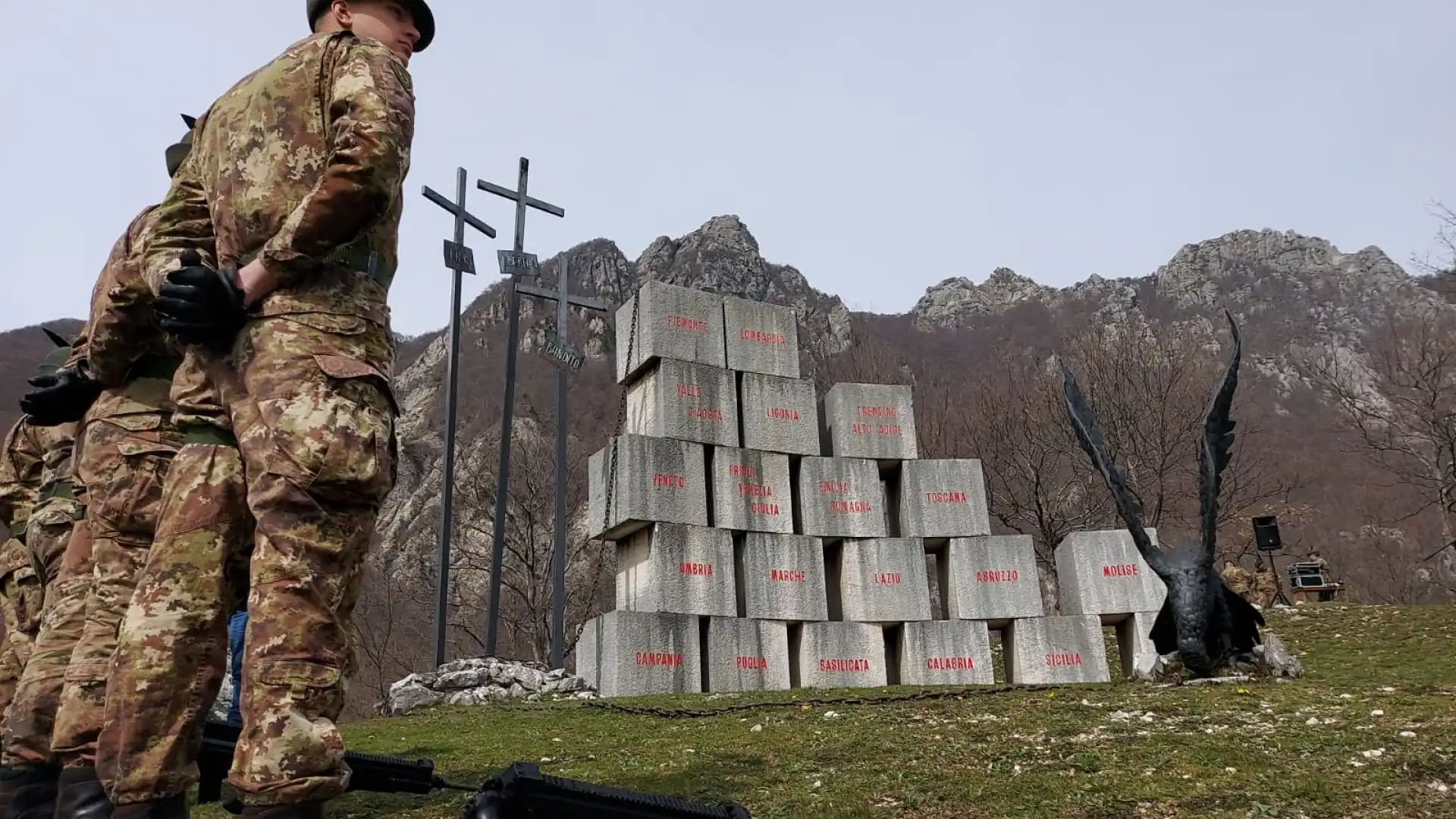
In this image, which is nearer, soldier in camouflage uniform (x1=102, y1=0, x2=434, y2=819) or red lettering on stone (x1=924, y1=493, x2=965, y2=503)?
soldier in camouflage uniform (x1=102, y1=0, x2=434, y2=819)

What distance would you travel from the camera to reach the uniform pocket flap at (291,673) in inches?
95.8

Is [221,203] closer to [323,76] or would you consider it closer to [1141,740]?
[323,76]

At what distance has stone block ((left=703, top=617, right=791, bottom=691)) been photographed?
436 inches

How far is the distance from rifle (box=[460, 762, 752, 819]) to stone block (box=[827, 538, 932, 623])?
9642 mm

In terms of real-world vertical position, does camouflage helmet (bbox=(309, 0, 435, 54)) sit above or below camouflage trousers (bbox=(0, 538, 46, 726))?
above

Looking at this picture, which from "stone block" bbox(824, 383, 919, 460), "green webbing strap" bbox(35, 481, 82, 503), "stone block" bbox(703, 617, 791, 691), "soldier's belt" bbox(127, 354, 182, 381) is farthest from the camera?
"stone block" bbox(824, 383, 919, 460)

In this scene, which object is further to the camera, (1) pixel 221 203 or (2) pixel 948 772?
(2) pixel 948 772

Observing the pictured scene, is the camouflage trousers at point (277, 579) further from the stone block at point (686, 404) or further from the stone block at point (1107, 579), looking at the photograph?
the stone block at point (1107, 579)

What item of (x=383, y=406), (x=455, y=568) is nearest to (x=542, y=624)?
(x=455, y=568)

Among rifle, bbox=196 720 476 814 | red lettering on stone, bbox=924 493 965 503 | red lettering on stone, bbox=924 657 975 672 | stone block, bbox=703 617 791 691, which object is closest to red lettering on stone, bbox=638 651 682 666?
stone block, bbox=703 617 791 691

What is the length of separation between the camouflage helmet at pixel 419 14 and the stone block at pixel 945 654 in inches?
390

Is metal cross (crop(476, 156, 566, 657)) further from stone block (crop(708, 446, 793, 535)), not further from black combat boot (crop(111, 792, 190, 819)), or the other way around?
black combat boot (crop(111, 792, 190, 819))

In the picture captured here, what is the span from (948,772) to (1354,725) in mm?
2199

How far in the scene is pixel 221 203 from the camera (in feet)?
10.4
